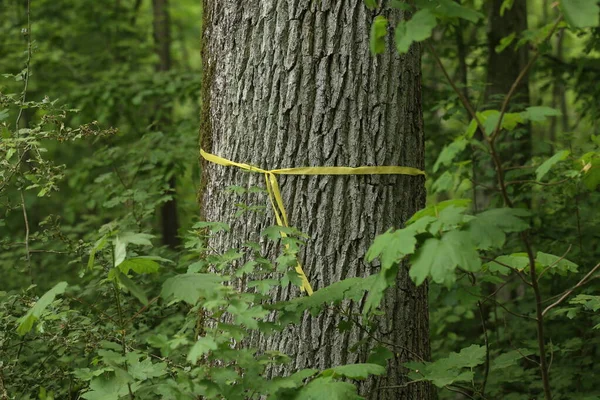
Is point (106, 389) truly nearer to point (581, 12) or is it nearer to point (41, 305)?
point (41, 305)

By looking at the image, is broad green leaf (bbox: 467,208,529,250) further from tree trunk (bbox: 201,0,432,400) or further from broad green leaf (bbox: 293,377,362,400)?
tree trunk (bbox: 201,0,432,400)

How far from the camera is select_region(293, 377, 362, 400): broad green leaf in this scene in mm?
2131

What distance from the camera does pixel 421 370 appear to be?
8.47 ft

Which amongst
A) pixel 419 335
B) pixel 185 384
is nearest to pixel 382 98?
pixel 419 335

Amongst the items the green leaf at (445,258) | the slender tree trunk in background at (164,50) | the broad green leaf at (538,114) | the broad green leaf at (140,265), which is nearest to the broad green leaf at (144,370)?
the broad green leaf at (140,265)

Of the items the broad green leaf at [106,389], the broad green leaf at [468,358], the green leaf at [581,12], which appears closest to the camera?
the green leaf at [581,12]

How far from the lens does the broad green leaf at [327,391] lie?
213cm

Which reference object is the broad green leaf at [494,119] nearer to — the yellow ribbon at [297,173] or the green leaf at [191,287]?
the yellow ribbon at [297,173]

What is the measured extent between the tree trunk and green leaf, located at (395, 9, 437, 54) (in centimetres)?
99

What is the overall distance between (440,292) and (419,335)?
170 cm

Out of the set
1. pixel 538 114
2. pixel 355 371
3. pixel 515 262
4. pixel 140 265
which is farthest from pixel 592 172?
pixel 140 265

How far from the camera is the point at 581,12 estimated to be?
1.72 m

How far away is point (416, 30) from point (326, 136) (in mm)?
1056

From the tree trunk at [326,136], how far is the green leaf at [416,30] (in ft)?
3.24
